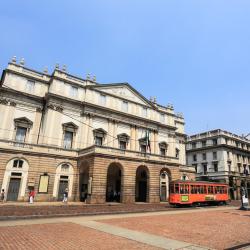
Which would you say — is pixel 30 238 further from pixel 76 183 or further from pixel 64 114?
pixel 64 114

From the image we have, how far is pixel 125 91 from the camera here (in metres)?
43.3

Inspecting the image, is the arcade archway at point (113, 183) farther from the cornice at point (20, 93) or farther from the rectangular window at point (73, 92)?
the cornice at point (20, 93)

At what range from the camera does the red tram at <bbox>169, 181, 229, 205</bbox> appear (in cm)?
2855

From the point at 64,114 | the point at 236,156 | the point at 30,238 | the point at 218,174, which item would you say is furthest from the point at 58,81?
the point at 236,156

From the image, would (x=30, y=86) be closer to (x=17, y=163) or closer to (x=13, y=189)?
(x=17, y=163)

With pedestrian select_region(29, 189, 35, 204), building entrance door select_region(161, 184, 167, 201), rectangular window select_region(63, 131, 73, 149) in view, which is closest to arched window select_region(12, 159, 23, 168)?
pedestrian select_region(29, 189, 35, 204)

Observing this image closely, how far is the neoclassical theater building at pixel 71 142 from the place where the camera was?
29.7 metres

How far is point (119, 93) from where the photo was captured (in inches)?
1666

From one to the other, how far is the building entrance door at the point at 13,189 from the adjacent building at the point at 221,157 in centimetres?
5015

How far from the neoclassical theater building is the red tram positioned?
5.34m

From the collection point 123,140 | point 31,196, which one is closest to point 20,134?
point 31,196

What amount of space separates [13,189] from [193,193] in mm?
23320

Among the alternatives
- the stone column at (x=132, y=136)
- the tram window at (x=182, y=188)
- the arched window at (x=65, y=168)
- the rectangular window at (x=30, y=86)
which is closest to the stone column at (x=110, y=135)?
the stone column at (x=132, y=136)

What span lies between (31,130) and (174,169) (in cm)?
2316
